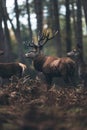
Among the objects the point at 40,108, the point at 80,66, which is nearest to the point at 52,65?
the point at 80,66

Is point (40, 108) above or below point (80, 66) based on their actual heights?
above

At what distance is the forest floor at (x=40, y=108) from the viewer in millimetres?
9320

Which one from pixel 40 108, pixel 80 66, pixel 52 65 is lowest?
pixel 80 66

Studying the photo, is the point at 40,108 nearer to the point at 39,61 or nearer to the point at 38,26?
the point at 39,61

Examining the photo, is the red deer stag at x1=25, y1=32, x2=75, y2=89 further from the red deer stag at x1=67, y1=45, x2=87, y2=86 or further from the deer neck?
the red deer stag at x1=67, y1=45, x2=87, y2=86

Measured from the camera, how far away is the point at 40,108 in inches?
430

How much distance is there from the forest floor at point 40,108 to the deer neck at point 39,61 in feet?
14.0

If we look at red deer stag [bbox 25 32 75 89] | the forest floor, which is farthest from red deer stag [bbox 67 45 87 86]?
the forest floor

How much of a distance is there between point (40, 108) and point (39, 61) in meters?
9.19

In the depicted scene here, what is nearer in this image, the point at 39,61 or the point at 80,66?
the point at 39,61

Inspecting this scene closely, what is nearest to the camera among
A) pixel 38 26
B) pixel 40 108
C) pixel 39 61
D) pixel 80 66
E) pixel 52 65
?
pixel 40 108

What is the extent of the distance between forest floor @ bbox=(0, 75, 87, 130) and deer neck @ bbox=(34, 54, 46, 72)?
4272mm

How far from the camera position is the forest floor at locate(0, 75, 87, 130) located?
9.32 metres

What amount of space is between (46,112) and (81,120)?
866 mm
